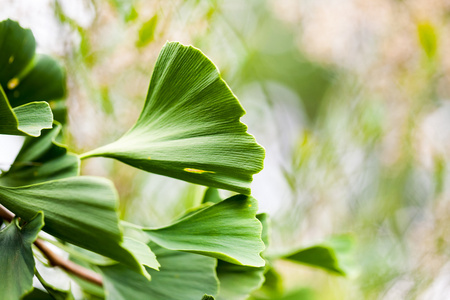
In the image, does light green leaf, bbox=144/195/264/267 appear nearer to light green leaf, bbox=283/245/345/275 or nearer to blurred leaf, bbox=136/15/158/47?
light green leaf, bbox=283/245/345/275

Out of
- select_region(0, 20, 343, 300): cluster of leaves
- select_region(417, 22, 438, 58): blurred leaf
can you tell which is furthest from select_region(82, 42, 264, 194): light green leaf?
select_region(417, 22, 438, 58): blurred leaf

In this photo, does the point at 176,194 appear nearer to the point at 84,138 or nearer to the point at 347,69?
the point at 84,138

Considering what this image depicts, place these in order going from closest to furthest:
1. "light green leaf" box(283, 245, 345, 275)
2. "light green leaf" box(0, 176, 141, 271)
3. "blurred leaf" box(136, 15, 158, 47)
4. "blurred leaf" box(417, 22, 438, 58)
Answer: "light green leaf" box(0, 176, 141, 271) < "light green leaf" box(283, 245, 345, 275) < "blurred leaf" box(136, 15, 158, 47) < "blurred leaf" box(417, 22, 438, 58)

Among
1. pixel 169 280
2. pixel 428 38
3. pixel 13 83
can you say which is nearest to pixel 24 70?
pixel 13 83

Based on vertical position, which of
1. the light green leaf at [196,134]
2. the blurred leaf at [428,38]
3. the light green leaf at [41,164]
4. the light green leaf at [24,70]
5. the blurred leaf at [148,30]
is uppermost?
the blurred leaf at [428,38]

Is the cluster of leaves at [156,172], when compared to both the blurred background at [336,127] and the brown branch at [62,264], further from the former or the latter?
the blurred background at [336,127]

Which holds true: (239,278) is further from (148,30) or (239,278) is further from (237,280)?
(148,30)

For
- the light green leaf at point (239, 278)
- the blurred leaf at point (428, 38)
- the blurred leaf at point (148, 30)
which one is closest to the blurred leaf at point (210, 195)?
the light green leaf at point (239, 278)
